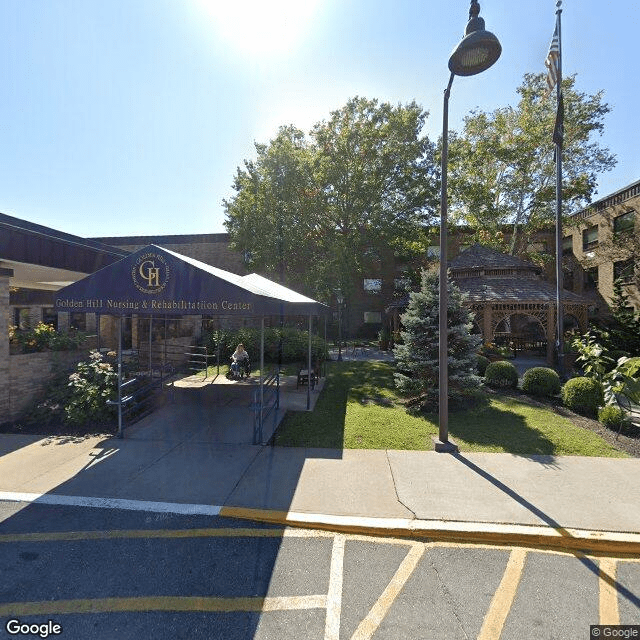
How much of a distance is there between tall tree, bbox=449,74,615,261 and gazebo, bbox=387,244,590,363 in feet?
25.1

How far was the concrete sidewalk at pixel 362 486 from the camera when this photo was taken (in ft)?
14.1

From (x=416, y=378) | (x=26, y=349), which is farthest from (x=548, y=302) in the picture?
(x=26, y=349)

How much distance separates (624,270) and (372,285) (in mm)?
19305

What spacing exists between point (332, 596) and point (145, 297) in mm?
5861

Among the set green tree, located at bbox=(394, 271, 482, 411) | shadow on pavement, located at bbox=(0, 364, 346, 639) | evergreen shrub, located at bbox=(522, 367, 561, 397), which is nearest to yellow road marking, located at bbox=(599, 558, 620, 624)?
shadow on pavement, located at bbox=(0, 364, 346, 639)

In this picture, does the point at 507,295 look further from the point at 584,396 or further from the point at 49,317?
the point at 49,317

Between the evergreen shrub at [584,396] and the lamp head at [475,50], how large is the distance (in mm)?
8186

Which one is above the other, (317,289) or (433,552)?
(317,289)

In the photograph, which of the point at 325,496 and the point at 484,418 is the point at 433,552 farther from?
the point at 484,418

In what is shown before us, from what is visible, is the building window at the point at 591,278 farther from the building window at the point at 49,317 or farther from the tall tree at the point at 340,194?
the building window at the point at 49,317

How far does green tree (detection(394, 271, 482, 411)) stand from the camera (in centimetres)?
962

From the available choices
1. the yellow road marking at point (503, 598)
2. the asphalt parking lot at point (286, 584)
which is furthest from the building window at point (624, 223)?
the yellow road marking at point (503, 598)

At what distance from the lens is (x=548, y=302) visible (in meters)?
17.1

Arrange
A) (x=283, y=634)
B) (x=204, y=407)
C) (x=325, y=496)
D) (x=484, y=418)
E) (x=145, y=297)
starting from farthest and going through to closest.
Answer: (x=204, y=407)
(x=484, y=418)
(x=145, y=297)
(x=325, y=496)
(x=283, y=634)
